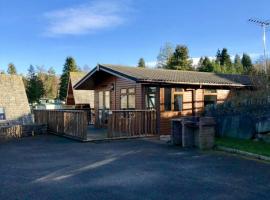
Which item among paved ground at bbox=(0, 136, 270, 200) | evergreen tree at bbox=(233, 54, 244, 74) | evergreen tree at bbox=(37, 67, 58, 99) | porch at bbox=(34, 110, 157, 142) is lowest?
paved ground at bbox=(0, 136, 270, 200)

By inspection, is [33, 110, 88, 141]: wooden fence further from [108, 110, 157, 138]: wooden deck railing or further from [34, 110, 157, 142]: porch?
[108, 110, 157, 138]: wooden deck railing

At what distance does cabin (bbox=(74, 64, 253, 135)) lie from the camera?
1497cm

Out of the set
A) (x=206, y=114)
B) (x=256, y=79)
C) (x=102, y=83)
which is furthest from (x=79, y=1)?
(x=256, y=79)

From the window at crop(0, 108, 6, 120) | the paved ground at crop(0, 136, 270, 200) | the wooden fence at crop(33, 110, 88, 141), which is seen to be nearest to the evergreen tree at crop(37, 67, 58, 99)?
the window at crop(0, 108, 6, 120)

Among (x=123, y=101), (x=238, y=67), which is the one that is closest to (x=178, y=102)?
(x=123, y=101)

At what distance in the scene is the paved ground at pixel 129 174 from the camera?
19.7ft

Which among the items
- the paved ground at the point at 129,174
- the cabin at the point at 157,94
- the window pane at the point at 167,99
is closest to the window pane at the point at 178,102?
the cabin at the point at 157,94

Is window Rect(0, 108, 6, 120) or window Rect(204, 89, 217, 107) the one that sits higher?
window Rect(204, 89, 217, 107)

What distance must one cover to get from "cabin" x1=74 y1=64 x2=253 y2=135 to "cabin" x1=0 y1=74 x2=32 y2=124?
23.2ft

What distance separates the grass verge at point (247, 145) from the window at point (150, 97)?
4460 mm

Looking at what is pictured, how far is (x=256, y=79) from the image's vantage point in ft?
52.5

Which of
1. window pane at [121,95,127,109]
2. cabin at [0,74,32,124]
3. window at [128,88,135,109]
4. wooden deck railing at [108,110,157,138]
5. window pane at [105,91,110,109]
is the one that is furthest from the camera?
cabin at [0,74,32,124]

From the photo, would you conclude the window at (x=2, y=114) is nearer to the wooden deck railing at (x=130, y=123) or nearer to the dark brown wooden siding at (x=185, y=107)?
the wooden deck railing at (x=130, y=123)

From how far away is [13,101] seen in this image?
79.3 ft
